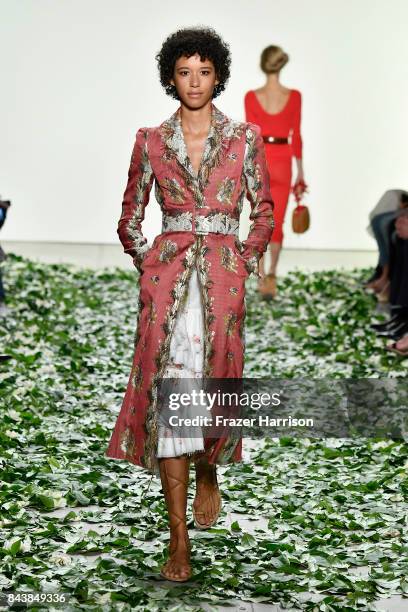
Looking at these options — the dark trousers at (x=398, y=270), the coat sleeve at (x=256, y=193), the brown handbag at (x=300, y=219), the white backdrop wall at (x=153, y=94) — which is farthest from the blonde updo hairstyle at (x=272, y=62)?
the coat sleeve at (x=256, y=193)

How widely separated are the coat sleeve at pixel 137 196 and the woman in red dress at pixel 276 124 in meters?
6.50

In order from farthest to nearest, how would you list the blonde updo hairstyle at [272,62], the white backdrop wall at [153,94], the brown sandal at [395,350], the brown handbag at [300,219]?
the white backdrop wall at [153,94] < the brown handbag at [300,219] < the blonde updo hairstyle at [272,62] < the brown sandal at [395,350]

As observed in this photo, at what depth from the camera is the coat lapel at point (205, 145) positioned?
4781mm

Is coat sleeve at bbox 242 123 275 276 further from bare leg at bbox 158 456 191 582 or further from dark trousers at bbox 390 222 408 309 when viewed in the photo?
dark trousers at bbox 390 222 408 309

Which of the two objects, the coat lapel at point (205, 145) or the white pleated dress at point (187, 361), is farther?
the coat lapel at point (205, 145)

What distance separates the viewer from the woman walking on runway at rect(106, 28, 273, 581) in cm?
469

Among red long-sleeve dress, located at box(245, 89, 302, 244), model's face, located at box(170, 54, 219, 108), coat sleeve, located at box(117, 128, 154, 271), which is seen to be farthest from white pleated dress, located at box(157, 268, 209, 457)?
red long-sleeve dress, located at box(245, 89, 302, 244)

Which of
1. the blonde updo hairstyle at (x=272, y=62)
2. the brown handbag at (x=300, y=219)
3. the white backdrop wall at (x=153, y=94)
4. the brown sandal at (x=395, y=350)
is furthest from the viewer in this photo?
the white backdrop wall at (x=153, y=94)

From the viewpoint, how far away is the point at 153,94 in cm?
1588

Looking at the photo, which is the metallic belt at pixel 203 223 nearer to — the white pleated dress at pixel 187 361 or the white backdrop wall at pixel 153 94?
the white pleated dress at pixel 187 361

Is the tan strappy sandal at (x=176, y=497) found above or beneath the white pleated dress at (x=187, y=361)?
beneath

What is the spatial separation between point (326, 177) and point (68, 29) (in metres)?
3.13

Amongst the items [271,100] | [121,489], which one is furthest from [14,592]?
[271,100]

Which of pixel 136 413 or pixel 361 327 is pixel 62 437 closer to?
pixel 136 413
